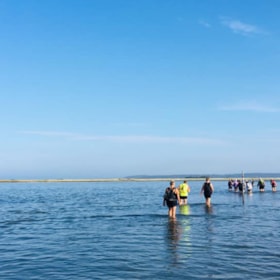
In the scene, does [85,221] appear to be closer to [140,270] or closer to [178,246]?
[178,246]

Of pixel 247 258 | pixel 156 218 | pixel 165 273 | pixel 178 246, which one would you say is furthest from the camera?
pixel 156 218

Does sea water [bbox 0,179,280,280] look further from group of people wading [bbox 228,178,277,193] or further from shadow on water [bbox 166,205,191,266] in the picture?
group of people wading [bbox 228,178,277,193]

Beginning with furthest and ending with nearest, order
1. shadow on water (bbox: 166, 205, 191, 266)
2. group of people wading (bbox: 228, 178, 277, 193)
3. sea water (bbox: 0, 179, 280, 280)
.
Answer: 1. group of people wading (bbox: 228, 178, 277, 193)
2. shadow on water (bbox: 166, 205, 191, 266)
3. sea water (bbox: 0, 179, 280, 280)

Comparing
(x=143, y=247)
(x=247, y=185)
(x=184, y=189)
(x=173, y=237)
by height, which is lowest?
(x=143, y=247)

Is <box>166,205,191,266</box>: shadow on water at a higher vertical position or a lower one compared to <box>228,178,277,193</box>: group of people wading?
lower

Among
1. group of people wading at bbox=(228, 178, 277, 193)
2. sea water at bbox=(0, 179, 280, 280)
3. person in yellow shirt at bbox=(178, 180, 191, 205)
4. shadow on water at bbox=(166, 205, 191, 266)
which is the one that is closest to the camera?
sea water at bbox=(0, 179, 280, 280)

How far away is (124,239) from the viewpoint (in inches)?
651

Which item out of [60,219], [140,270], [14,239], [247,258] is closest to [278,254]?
[247,258]

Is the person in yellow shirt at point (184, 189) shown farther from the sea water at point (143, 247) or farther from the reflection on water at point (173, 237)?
the reflection on water at point (173, 237)

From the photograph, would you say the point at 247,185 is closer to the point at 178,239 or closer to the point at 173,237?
the point at 173,237

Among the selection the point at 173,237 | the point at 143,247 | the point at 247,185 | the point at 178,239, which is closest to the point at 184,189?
the point at 173,237

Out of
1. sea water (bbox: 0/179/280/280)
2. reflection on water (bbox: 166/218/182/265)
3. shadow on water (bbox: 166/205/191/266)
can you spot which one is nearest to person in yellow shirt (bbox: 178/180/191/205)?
sea water (bbox: 0/179/280/280)

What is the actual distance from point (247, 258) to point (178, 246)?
279 centimetres

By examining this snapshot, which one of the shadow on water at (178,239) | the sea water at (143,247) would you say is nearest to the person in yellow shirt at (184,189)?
the sea water at (143,247)
